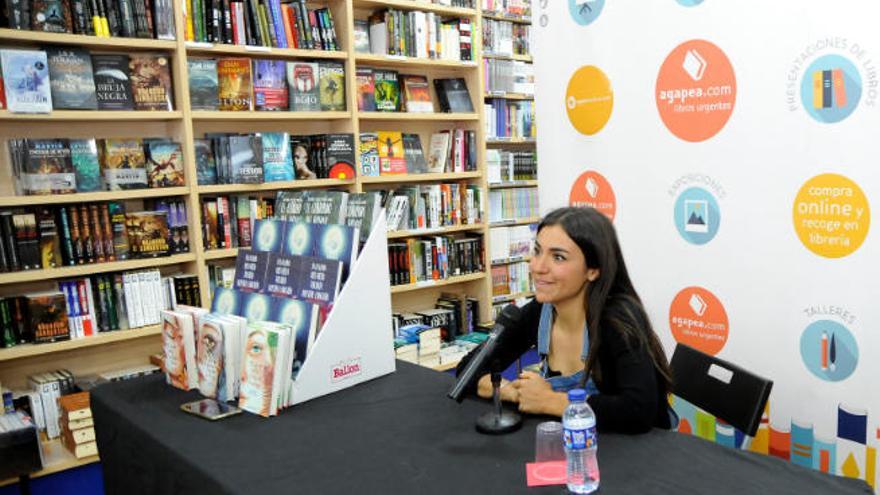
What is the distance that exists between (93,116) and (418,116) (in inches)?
75.8

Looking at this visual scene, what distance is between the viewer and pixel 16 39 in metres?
3.05

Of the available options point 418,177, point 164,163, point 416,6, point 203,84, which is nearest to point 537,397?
point 164,163

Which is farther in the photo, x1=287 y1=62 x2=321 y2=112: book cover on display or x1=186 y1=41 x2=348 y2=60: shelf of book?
x1=287 y1=62 x2=321 y2=112: book cover on display

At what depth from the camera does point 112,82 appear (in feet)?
10.9

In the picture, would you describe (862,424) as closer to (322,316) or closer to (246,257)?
(322,316)

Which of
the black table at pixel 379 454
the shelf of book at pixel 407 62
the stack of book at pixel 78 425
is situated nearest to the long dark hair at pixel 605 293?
the black table at pixel 379 454

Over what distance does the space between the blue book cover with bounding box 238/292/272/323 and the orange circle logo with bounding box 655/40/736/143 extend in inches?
61.7

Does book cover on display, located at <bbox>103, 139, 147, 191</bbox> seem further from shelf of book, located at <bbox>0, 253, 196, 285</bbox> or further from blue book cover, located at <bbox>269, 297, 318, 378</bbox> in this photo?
blue book cover, located at <bbox>269, 297, 318, 378</bbox>

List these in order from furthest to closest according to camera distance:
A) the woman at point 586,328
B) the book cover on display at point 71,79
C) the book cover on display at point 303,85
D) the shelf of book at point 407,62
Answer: the shelf of book at point 407,62 < the book cover on display at point 303,85 < the book cover on display at point 71,79 < the woman at point 586,328

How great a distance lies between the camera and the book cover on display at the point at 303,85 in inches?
154

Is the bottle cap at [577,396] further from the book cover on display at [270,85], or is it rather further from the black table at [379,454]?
the book cover on display at [270,85]

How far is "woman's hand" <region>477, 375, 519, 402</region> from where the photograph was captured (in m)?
1.81

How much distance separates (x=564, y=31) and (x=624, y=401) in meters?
1.77

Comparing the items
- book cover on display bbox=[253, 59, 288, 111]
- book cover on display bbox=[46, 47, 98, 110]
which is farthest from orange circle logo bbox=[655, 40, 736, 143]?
book cover on display bbox=[46, 47, 98, 110]
